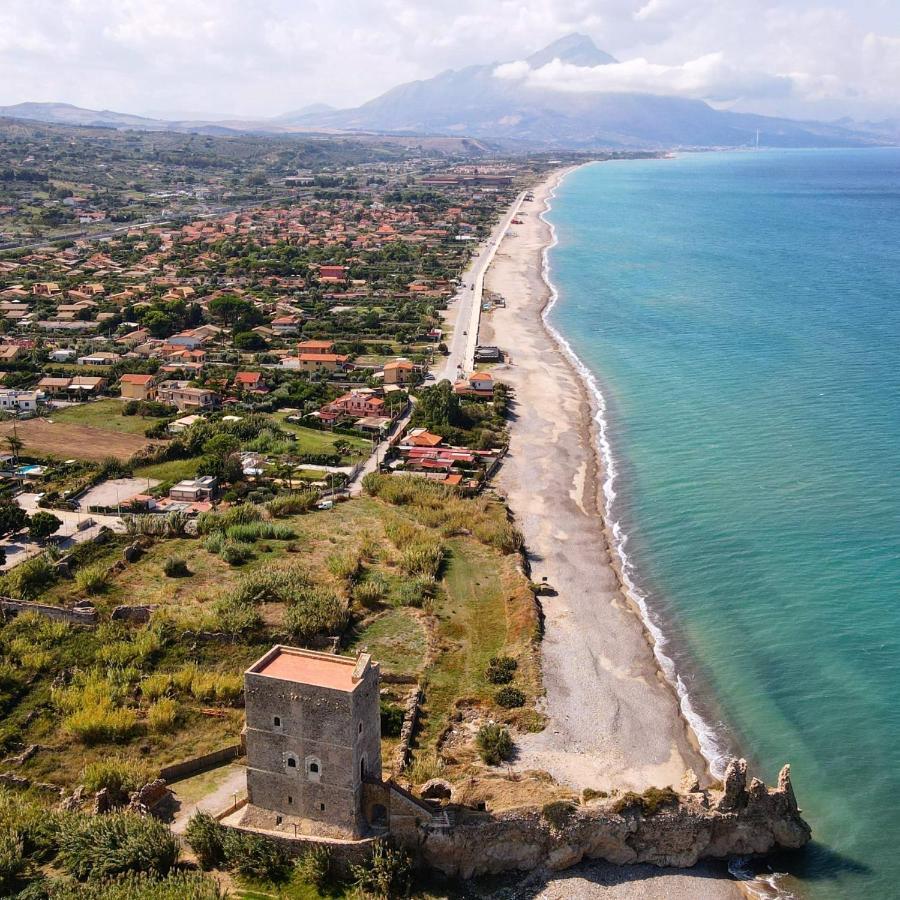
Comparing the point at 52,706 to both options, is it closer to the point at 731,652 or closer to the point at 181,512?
the point at 181,512

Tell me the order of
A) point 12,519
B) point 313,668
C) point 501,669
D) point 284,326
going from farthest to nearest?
1. point 284,326
2. point 12,519
3. point 501,669
4. point 313,668

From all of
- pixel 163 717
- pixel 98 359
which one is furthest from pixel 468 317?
pixel 163 717

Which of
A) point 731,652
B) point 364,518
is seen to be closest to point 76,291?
point 364,518

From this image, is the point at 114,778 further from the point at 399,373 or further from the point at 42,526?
the point at 399,373

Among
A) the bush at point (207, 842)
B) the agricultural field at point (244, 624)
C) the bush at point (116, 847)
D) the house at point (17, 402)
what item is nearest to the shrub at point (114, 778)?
the agricultural field at point (244, 624)

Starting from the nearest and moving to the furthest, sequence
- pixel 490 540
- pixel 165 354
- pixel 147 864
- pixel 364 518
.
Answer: pixel 147 864 → pixel 490 540 → pixel 364 518 → pixel 165 354

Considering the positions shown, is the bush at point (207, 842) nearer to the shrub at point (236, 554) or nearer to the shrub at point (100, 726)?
the shrub at point (100, 726)
